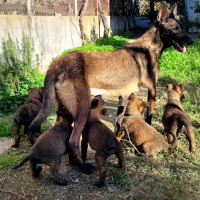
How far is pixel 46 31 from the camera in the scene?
341 inches

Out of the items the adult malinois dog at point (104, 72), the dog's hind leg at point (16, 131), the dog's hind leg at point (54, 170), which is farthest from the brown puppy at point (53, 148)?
the dog's hind leg at point (16, 131)

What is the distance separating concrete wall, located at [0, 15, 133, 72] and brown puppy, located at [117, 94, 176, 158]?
3918 millimetres

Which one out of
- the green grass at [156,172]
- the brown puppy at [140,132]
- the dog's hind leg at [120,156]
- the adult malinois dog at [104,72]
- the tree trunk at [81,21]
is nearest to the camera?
the green grass at [156,172]

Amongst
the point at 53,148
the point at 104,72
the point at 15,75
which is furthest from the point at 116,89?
the point at 15,75

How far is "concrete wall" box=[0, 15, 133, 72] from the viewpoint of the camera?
682cm

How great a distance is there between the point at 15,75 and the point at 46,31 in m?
2.81

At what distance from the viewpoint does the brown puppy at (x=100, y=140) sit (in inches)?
120

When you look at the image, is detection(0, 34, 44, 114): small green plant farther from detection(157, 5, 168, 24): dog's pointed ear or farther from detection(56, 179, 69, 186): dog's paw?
detection(157, 5, 168, 24): dog's pointed ear

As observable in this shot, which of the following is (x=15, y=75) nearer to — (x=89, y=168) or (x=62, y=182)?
(x=89, y=168)

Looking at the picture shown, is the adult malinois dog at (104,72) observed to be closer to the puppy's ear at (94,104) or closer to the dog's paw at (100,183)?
the puppy's ear at (94,104)

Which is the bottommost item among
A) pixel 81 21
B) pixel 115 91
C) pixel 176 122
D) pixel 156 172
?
pixel 156 172

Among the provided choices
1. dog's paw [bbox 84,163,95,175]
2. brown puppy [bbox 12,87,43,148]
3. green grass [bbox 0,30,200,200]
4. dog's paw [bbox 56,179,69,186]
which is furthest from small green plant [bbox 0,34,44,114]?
dog's paw [bbox 56,179,69,186]

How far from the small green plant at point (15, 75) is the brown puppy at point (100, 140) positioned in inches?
107

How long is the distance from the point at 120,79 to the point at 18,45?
3.83 m
